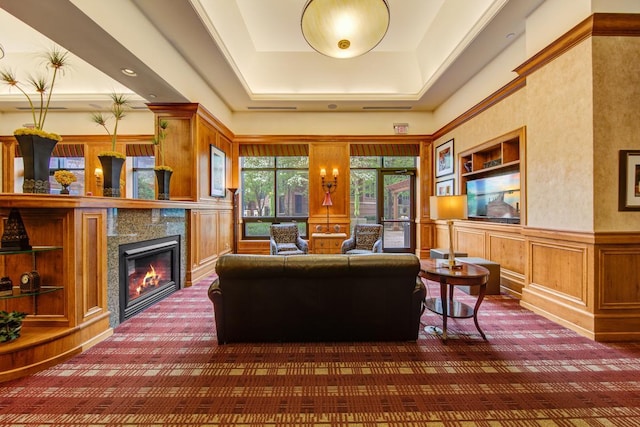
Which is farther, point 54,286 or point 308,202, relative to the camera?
point 308,202

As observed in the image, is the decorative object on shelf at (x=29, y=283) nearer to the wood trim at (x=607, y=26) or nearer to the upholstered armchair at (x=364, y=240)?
the upholstered armchair at (x=364, y=240)

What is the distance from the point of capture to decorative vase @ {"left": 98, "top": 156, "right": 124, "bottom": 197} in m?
3.07

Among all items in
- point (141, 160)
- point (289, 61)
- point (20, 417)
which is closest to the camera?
point (20, 417)

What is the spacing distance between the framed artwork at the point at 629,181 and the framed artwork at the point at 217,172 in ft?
19.1

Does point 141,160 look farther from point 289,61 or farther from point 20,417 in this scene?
point 20,417

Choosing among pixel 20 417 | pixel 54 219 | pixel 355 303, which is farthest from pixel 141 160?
pixel 355 303

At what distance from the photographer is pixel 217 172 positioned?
18.7ft

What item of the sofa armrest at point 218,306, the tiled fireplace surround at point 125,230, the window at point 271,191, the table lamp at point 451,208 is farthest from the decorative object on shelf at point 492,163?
the tiled fireplace surround at point 125,230

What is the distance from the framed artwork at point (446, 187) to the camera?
230 inches

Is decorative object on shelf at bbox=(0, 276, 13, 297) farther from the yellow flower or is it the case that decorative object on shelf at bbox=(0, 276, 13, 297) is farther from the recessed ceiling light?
the recessed ceiling light

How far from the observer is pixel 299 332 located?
103 inches

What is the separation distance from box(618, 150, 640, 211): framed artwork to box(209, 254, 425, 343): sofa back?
7.28 ft

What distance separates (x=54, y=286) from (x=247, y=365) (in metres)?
1.92

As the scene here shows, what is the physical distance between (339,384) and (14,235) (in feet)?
9.74
